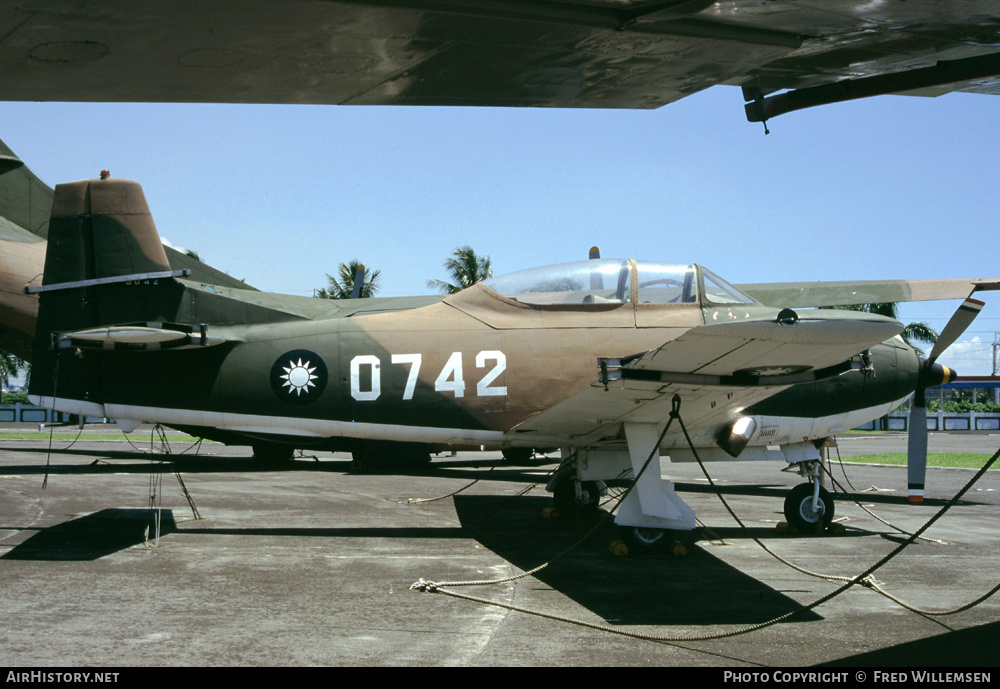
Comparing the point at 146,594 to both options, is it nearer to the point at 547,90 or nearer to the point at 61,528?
the point at 61,528

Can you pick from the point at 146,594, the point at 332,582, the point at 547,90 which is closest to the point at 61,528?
the point at 146,594

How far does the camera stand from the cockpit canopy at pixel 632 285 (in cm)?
891

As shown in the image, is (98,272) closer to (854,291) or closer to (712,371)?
(712,371)

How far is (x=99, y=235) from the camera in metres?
9.64

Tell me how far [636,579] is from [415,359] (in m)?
3.72

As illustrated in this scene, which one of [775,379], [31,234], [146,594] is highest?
[31,234]

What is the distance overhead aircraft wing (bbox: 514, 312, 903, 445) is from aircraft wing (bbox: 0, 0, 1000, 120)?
1.60 m

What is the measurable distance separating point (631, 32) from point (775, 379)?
416 centimetres

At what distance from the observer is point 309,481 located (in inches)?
638

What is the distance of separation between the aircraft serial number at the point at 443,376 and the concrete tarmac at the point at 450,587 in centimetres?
180

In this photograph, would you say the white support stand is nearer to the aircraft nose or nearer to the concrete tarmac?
the concrete tarmac

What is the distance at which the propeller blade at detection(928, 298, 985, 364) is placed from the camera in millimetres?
8953

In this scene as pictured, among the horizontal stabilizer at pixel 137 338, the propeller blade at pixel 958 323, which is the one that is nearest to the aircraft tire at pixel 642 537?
the propeller blade at pixel 958 323
